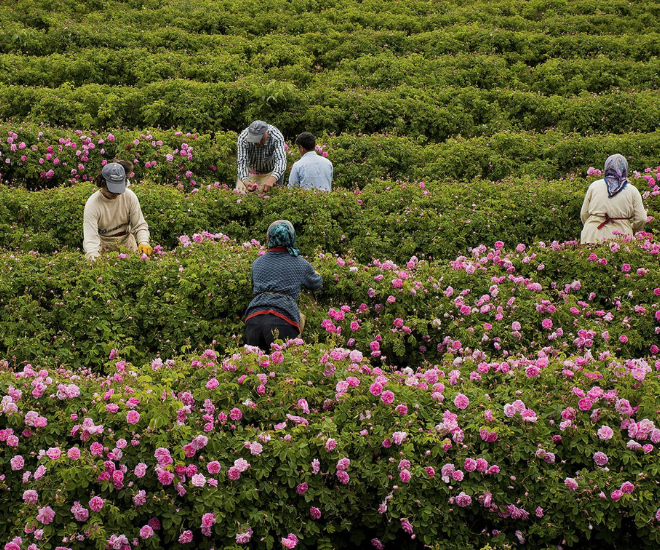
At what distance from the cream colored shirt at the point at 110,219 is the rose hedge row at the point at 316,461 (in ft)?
11.6

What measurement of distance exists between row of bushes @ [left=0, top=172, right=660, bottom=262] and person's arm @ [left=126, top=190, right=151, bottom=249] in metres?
0.94

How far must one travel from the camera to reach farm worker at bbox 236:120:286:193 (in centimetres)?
1165

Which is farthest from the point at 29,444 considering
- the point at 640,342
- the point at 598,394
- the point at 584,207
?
the point at 584,207

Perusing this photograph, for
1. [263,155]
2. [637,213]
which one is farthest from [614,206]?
[263,155]

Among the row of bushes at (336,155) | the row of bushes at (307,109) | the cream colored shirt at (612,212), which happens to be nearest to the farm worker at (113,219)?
the row of bushes at (336,155)

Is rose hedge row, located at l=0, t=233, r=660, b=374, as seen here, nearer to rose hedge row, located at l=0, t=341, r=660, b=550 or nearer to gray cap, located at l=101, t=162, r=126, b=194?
gray cap, located at l=101, t=162, r=126, b=194

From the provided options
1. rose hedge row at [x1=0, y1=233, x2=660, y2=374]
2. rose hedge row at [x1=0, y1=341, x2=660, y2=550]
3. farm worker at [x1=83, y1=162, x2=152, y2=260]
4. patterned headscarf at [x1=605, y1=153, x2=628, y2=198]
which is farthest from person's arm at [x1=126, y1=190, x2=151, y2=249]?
patterned headscarf at [x1=605, y1=153, x2=628, y2=198]

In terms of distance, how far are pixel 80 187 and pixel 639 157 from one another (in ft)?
35.1

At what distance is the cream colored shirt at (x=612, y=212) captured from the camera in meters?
10.3

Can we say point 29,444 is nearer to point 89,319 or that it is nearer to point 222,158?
point 89,319

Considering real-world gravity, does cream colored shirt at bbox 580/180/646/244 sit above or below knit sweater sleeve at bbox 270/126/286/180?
below

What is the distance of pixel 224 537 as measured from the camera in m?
5.18

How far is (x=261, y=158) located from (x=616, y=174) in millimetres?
5771

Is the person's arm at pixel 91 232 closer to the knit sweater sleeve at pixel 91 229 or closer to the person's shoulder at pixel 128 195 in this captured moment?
the knit sweater sleeve at pixel 91 229
